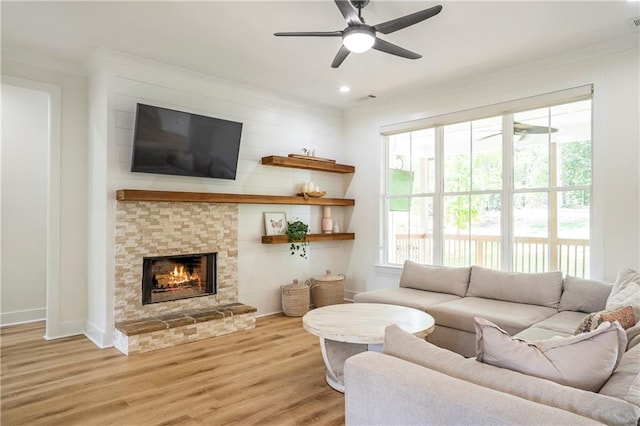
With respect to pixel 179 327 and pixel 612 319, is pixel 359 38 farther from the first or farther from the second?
pixel 179 327

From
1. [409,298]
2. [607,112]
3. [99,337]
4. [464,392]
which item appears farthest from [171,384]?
[607,112]

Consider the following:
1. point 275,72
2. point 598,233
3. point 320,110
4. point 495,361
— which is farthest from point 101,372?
point 598,233

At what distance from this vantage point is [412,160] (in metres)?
5.26

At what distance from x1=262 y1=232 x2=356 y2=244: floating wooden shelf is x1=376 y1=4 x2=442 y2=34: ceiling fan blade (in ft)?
9.20

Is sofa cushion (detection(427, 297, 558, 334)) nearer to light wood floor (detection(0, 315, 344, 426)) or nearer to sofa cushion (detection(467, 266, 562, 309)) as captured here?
sofa cushion (detection(467, 266, 562, 309))

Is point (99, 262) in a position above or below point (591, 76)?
below

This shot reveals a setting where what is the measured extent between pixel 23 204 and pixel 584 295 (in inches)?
240

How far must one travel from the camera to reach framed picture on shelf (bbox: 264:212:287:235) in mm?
4973

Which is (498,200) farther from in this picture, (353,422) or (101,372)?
(101,372)

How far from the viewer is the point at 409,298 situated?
394cm

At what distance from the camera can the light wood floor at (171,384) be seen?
2.46m

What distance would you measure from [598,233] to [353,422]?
10.7 ft

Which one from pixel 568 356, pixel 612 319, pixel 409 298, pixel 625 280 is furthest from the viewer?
pixel 409 298

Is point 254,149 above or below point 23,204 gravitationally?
above
